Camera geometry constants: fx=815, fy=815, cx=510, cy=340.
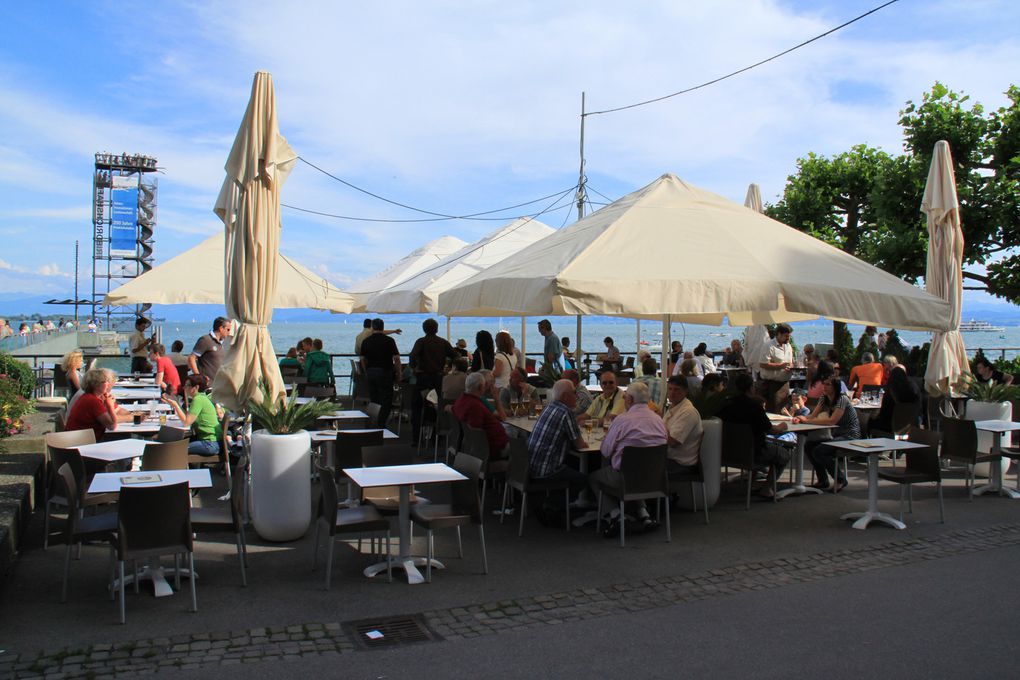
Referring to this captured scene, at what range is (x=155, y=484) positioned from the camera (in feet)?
18.3

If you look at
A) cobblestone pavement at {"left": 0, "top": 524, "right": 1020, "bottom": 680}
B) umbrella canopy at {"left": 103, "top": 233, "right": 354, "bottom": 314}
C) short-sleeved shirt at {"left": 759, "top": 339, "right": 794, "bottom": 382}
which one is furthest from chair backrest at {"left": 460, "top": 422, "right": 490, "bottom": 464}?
short-sleeved shirt at {"left": 759, "top": 339, "right": 794, "bottom": 382}

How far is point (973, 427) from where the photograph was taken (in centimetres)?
841

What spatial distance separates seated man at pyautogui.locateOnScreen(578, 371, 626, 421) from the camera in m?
8.80

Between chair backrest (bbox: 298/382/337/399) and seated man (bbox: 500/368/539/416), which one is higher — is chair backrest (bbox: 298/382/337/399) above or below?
below

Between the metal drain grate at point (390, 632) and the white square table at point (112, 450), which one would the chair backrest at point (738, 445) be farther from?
the white square table at point (112, 450)

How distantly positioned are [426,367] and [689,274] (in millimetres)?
5877

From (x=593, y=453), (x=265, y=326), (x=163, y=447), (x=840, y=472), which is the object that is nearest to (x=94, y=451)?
(x=163, y=447)

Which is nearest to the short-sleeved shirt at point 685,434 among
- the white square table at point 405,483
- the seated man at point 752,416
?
the seated man at point 752,416

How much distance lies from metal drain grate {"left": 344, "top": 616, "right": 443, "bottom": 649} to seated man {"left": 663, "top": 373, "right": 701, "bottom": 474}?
324cm

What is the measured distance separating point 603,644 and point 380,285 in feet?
36.0

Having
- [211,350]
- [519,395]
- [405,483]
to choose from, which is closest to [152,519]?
[405,483]

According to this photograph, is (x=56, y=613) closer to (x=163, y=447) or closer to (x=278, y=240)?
(x=163, y=447)

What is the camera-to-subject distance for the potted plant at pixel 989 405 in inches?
388

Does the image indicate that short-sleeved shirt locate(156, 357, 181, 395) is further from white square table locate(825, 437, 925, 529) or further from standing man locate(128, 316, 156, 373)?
white square table locate(825, 437, 925, 529)
